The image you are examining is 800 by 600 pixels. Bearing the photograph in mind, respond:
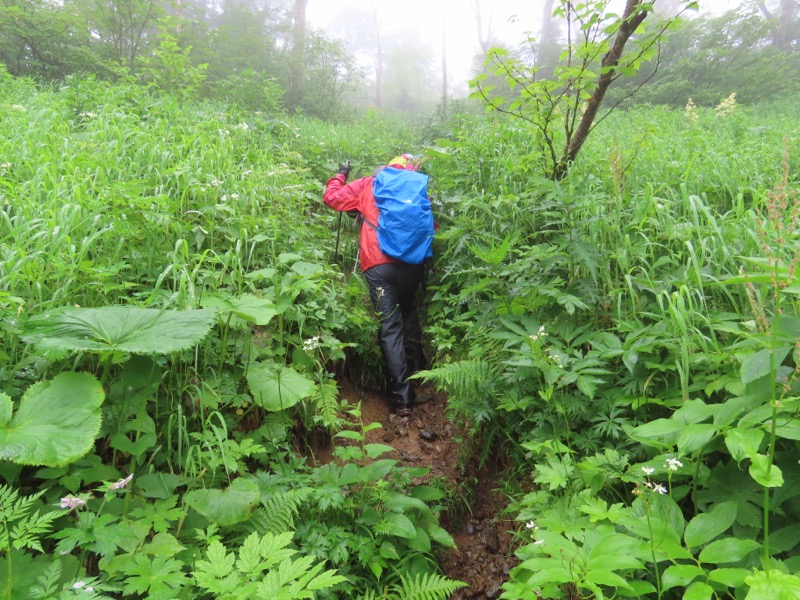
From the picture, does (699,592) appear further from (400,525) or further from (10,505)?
(10,505)

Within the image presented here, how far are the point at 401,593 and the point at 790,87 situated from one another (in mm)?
14407

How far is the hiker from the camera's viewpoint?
377 cm

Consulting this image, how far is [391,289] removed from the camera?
4.12 meters

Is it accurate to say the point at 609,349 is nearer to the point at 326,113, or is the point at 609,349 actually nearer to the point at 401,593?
the point at 401,593

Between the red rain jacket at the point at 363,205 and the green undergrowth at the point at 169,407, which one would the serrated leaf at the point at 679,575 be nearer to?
the green undergrowth at the point at 169,407

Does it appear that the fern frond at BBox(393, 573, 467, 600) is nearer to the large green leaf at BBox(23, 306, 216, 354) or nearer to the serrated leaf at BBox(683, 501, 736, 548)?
the serrated leaf at BBox(683, 501, 736, 548)

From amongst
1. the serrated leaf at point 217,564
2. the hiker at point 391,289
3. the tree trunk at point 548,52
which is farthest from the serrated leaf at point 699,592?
the tree trunk at point 548,52

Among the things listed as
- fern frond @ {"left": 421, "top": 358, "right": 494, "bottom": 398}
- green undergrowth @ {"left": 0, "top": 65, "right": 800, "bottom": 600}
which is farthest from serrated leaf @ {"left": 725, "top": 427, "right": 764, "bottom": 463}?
fern frond @ {"left": 421, "top": 358, "right": 494, "bottom": 398}

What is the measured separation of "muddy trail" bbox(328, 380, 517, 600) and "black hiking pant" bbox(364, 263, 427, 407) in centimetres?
24

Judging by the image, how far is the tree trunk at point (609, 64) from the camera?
2664mm

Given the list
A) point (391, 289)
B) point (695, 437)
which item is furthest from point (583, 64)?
point (695, 437)

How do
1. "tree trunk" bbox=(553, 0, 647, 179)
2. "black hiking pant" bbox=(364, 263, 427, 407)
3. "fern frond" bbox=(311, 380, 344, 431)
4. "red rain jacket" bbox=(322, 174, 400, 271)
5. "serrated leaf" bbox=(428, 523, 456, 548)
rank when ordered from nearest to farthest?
"serrated leaf" bbox=(428, 523, 456, 548) < "fern frond" bbox=(311, 380, 344, 431) < "tree trunk" bbox=(553, 0, 647, 179) < "black hiking pant" bbox=(364, 263, 427, 407) < "red rain jacket" bbox=(322, 174, 400, 271)

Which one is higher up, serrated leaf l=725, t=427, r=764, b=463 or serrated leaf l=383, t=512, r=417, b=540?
serrated leaf l=725, t=427, r=764, b=463

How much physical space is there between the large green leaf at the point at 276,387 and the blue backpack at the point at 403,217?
199 cm
